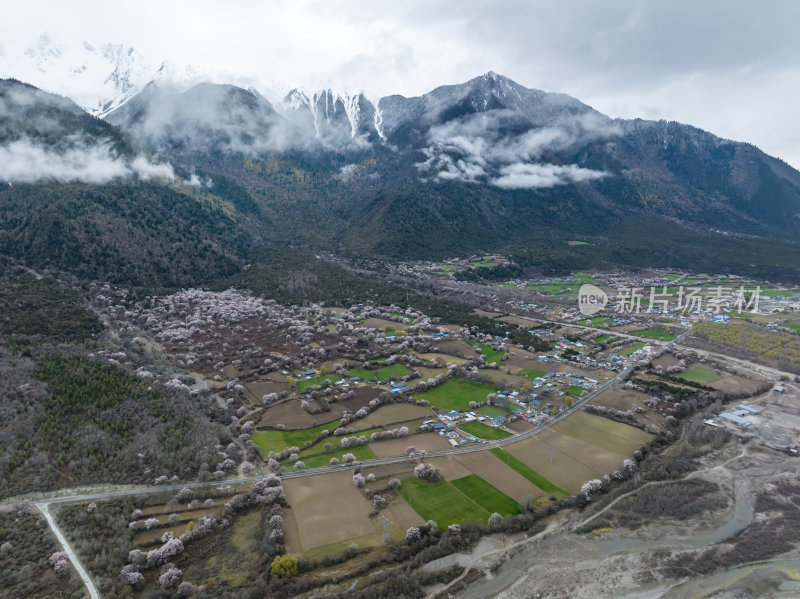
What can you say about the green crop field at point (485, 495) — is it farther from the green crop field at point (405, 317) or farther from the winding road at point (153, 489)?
the green crop field at point (405, 317)

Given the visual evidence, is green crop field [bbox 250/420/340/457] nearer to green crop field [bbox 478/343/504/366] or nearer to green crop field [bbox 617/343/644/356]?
green crop field [bbox 478/343/504/366]

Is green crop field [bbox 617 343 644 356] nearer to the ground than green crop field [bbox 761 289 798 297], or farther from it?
nearer to the ground

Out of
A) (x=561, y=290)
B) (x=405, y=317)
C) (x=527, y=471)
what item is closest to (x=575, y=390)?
(x=527, y=471)

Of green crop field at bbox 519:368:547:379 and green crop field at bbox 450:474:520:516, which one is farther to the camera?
green crop field at bbox 519:368:547:379

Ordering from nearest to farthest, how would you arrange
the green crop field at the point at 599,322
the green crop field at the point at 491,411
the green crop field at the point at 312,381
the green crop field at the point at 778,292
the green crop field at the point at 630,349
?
the green crop field at the point at 491,411 < the green crop field at the point at 312,381 < the green crop field at the point at 630,349 < the green crop field at the point at 599,322 < the green crop field at the point at 778,292

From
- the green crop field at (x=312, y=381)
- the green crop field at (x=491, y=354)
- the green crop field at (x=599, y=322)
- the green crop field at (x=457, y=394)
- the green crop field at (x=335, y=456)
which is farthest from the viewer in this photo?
the green crop field at (x=599, y=322)

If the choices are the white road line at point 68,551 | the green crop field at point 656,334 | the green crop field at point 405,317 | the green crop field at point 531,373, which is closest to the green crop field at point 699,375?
the green crop field at point 656,334

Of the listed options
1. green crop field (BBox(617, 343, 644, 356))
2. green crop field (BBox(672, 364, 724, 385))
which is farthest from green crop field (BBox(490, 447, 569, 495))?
green crop field (BBox(617, 343, 644, 356))
